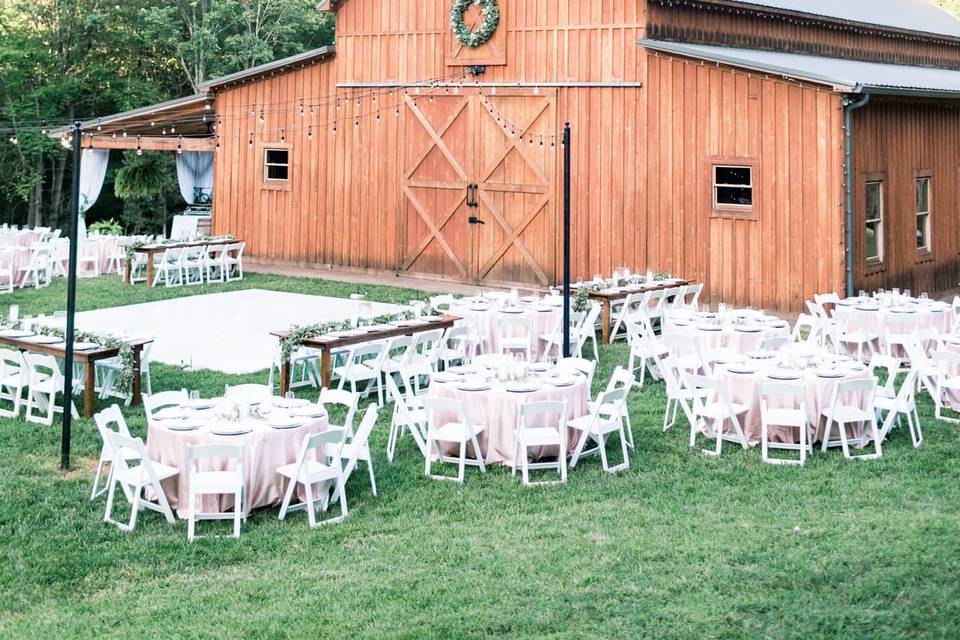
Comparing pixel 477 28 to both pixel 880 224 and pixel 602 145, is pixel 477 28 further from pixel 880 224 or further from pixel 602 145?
pixel 880 224

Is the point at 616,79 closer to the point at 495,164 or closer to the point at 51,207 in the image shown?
the point at 495,164

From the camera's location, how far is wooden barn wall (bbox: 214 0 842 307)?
18516mm

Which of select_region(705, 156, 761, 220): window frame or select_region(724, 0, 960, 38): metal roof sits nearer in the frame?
select_region(705, 156, 761, 220): window frame

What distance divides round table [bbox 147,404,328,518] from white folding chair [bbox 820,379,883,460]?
4.50 m

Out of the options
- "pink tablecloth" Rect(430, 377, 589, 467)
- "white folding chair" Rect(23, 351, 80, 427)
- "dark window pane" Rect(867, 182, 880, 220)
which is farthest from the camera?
"dark window pane" Rect(867, 182, 880, 220)

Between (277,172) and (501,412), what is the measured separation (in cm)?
1553

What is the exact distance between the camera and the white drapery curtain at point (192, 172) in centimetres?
2948

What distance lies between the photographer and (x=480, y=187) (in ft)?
73.4

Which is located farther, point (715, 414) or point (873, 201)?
point (873, 201)

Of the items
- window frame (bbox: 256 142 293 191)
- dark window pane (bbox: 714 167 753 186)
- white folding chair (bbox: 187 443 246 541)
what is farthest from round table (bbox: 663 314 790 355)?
window frame (bbox: 256 142 293 191)

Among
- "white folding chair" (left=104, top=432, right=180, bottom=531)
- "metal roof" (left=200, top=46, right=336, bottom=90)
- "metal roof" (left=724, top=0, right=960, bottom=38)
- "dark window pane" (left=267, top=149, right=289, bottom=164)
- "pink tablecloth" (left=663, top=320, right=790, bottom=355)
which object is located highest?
"metal roof" (left=724, top=0, right=960, bottom=38)

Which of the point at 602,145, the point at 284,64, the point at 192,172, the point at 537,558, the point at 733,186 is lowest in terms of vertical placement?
the point at 537,558

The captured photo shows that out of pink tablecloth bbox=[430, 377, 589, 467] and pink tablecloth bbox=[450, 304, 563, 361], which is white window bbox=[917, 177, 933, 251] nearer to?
pink tablecloth bbox=[450, 304, 563, 361]

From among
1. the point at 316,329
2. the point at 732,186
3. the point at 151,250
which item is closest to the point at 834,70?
the point at 732,186
